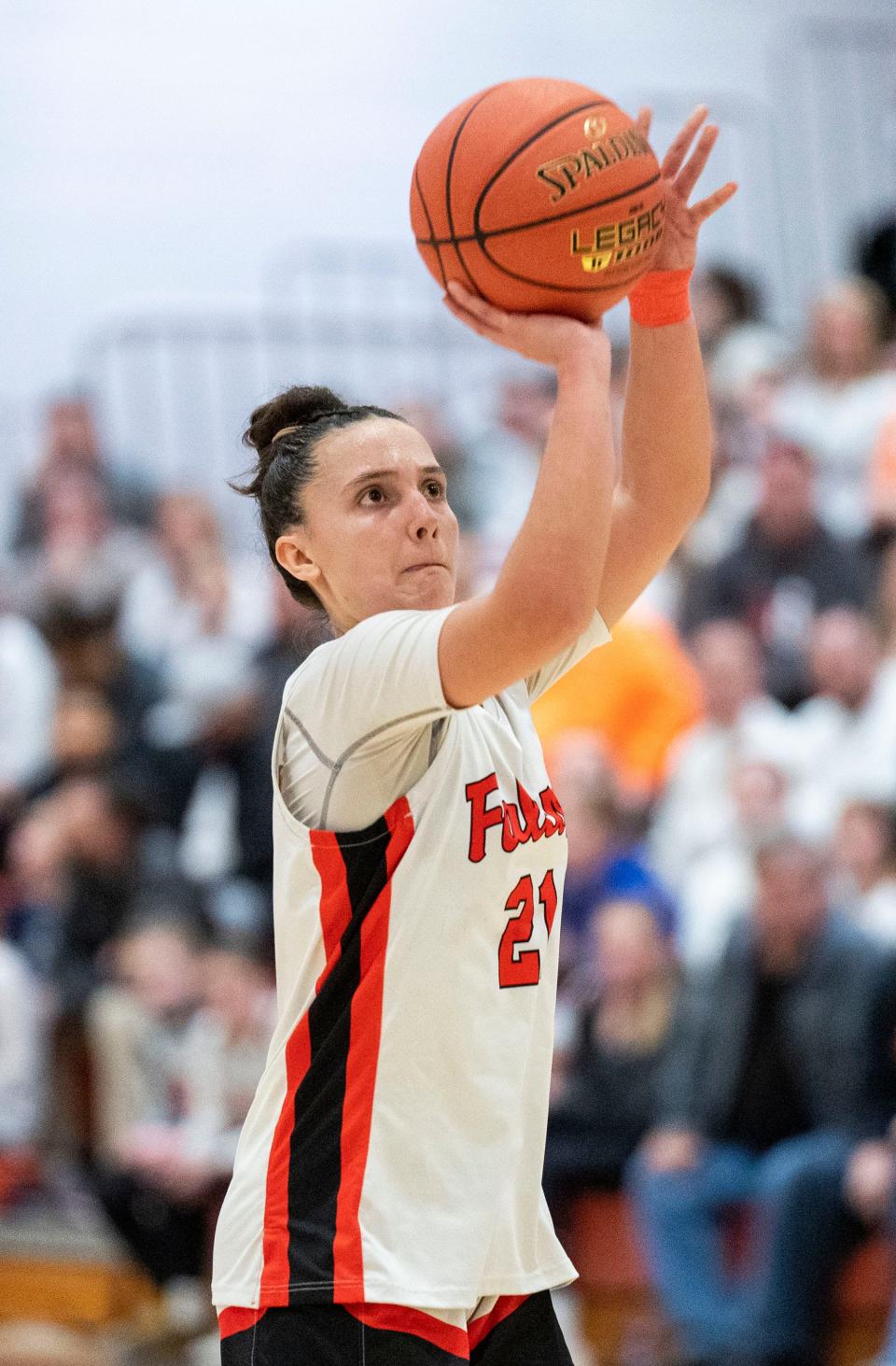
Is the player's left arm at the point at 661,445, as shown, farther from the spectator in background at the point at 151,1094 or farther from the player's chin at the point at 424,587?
the spectator in background at the point at 151,1094

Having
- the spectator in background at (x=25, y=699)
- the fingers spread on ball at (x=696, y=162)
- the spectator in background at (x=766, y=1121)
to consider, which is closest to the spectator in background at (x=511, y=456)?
the spectator in background at (x=25, y=699)

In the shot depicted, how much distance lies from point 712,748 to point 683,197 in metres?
4.23

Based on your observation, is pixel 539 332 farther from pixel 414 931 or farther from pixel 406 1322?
pixel 406 1322

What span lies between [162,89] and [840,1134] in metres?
7.29

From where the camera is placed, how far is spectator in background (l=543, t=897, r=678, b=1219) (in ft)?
19.6

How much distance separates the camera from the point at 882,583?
275 inches

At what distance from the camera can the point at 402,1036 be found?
2516 mm

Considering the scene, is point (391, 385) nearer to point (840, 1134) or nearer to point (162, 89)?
point (162, 89)

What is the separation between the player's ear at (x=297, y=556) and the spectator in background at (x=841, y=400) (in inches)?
200

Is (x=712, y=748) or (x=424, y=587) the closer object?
(x=424, y=587)

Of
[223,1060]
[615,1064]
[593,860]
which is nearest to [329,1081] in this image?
[615,1064]

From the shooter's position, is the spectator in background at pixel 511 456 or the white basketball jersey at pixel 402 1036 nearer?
the white basketball jersey at pixel 402 1036

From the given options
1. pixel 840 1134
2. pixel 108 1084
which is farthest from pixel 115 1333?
pixel 840 1134

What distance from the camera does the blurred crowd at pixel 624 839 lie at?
5.64 m
